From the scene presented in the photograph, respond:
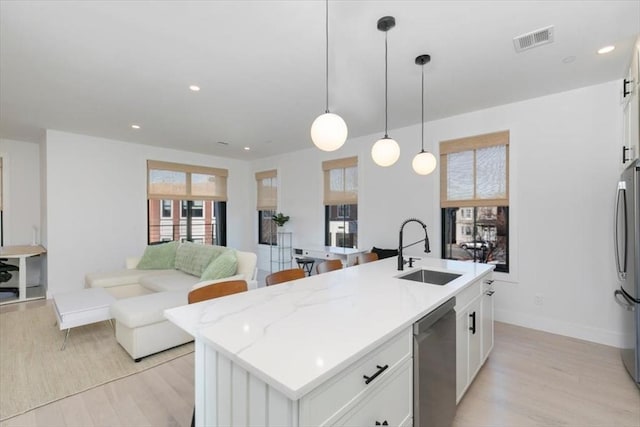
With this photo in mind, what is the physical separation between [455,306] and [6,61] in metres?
4.19

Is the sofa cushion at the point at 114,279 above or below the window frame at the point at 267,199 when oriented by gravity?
below

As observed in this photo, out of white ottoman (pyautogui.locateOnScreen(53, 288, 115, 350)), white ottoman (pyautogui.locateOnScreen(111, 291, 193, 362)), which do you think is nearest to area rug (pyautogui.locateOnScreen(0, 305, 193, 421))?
white ottoman (pyautogui.locateOnScreen(111, 291, 193, 362))

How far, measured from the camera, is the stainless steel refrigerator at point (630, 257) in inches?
86.8

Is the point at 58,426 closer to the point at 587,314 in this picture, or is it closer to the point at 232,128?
the point at 232,128

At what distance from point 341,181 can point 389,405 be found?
4500 millimetres

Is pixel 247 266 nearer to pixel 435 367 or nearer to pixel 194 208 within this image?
pixel 435 367

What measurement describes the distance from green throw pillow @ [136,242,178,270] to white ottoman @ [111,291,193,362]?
5.78ft

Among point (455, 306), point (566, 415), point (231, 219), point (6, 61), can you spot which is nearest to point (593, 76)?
point (455, 306)

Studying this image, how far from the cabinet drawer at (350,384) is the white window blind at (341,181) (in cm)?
404

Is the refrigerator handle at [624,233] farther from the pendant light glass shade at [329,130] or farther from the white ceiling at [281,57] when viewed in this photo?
the pendant light glass shade at [329,130]

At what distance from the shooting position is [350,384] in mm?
1014

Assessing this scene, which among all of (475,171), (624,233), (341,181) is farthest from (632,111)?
(341,181)

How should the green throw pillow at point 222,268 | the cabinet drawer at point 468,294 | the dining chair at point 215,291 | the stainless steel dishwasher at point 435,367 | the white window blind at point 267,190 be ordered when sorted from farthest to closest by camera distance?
the white window blind at point 267,190 → the green throw pillow at point 222,268 → the cabinet drawer at point 468,294 → the dining chair at point 215,291 → the stainless steel dishwasher at point 435,367

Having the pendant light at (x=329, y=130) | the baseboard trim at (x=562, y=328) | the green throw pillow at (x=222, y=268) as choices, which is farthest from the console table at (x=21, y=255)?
the baseboard trim at (x=562, y=328)
